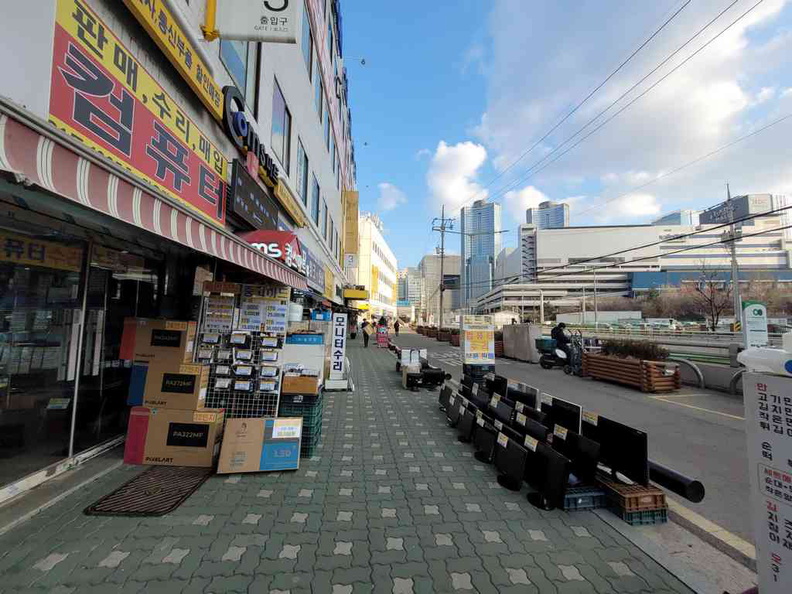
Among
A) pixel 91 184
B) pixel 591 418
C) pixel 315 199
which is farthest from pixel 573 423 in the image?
pixel 315 199

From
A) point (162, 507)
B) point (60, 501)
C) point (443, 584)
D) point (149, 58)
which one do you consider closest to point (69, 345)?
point (60, 501)

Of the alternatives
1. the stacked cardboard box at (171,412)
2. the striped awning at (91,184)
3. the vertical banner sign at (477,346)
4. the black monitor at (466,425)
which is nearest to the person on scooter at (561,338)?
the vertical banner sign at (477,346)

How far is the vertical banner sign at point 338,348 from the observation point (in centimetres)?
873

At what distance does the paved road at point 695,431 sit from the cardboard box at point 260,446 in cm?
426

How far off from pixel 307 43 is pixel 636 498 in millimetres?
14253

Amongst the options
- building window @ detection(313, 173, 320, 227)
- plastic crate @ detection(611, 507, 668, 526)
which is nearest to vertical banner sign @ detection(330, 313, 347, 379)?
plastic crate @ detection(611, 507, 668, 526)

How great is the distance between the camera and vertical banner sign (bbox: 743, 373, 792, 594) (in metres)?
Answer: 1.75

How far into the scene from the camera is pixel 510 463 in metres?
3.72

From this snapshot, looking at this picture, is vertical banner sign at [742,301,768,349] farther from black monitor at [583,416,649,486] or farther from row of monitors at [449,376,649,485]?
black monitor at [583,416,649,486]

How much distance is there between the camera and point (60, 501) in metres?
3.12

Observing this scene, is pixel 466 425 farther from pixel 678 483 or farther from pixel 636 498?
pixel 678 483

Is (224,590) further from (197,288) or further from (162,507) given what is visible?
(197,288)

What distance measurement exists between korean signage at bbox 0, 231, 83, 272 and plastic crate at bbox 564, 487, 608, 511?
580 cm

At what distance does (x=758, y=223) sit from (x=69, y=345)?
348 feet
